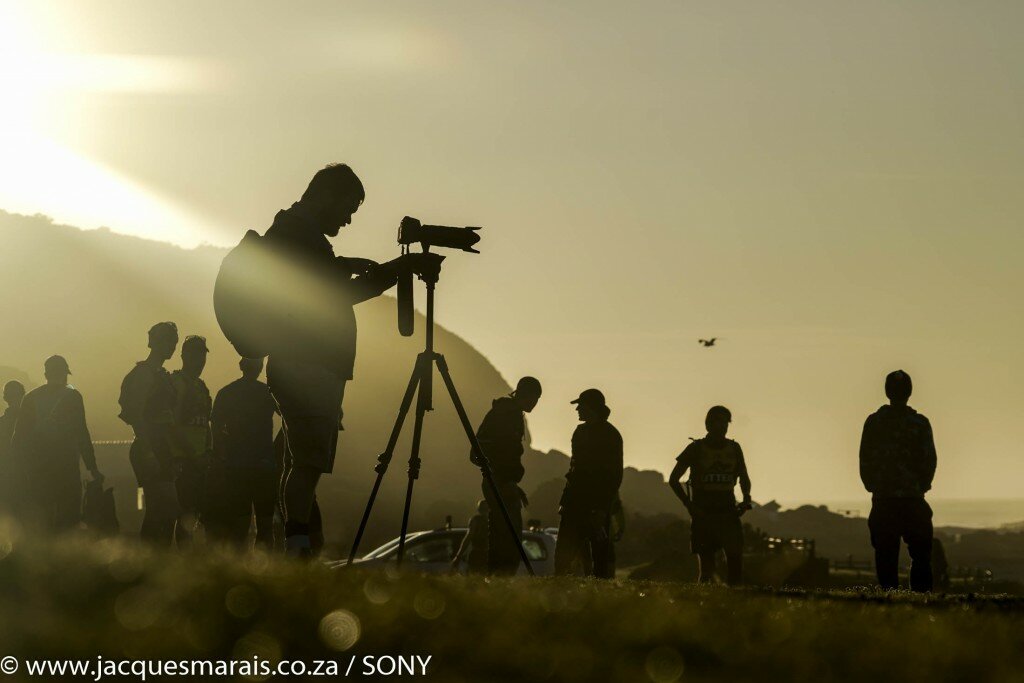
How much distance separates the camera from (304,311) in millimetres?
Result: 7648

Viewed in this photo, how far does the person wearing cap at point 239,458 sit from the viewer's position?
10.2 meters

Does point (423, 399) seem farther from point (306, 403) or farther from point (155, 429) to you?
point (155, 429)

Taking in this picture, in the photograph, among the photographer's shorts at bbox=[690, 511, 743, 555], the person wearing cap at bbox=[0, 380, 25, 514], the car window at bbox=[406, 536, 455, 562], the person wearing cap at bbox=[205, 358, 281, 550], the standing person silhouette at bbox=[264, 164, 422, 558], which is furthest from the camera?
the car window at bbox=[406, 536, 455, 562]

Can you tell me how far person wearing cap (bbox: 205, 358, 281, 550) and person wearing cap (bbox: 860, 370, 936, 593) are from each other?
4636 mm

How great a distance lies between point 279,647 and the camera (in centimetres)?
436

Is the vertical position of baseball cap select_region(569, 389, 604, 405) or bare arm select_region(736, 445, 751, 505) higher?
baseball cap select_region(569, 389, 604, 405)

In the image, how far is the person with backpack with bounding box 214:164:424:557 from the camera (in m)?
7.59

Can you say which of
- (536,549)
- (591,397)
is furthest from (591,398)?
(536,549)

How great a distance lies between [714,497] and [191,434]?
4481 millimetres

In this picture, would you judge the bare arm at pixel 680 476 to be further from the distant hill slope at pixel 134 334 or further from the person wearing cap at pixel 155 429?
the distant hill slope at pixel 134 334

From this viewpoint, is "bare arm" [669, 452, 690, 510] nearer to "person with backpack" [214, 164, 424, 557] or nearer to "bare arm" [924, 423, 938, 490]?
"bare arm" [924, 423, 938, 490]

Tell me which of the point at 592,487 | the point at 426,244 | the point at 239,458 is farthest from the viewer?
the point at 592,487

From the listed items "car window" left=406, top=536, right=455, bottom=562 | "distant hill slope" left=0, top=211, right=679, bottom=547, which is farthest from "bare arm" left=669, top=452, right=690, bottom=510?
"distant hill slope" left=0, top=211, right=679, bottom=547

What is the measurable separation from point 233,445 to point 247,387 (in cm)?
45
